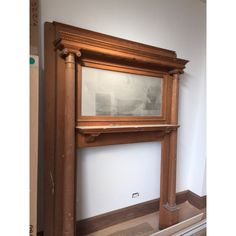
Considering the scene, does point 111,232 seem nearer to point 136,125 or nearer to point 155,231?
point 155,231

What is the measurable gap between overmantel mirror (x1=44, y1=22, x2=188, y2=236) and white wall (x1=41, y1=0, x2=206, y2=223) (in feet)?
0.53

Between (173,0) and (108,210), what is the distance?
2.60 meters

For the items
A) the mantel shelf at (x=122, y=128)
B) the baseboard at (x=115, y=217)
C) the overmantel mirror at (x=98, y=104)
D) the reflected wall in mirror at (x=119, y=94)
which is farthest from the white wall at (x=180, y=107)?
the reflected wall in mirror at (x=119, y=94)

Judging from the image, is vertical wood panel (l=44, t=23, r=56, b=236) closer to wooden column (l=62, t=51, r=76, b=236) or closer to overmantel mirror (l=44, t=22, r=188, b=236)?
overmantel mirror (l=44, t=22, r=188, b=236)

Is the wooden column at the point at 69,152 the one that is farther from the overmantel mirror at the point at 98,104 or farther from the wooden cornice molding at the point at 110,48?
the wooden cornice molding at the point at 110,48

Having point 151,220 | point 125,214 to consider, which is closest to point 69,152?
point 125,214

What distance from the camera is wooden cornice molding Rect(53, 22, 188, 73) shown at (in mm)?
1370

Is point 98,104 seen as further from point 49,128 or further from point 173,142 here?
point 173,142

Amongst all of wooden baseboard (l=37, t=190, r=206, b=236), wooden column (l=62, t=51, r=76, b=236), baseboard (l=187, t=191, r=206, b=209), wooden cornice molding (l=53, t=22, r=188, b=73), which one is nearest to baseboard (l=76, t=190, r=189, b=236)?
wooden baseboard (l=37, t=190, r=206, b=236)

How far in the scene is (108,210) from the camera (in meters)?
1.89

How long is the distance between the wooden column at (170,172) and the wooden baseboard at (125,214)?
7.4 inches

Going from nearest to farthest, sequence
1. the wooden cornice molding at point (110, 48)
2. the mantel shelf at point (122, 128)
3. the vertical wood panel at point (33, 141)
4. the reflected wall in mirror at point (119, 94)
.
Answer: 1. the vertical wood panel at point (33, 141)
2. the wooden cornice molding at point (110, 48)
3. the mantel shelf at point (122, 128)
4. the reflected wall in mirror at point (119, 94)

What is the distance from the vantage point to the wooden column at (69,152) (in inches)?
54.5
